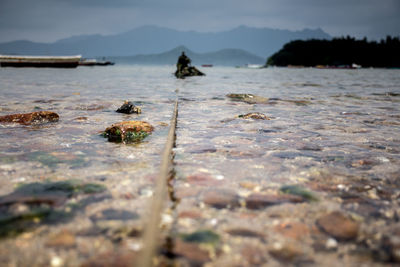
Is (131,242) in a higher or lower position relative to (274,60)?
lower

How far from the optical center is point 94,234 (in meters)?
2.09

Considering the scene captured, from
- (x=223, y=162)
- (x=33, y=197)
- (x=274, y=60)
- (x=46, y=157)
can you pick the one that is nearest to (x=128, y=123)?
(x=46, y=157)

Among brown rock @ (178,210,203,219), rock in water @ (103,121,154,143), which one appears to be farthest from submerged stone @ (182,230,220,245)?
rock in water @ (103,121,154,143)

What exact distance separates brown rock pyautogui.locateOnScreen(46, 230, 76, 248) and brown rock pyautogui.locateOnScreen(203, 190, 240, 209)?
1.19 meters

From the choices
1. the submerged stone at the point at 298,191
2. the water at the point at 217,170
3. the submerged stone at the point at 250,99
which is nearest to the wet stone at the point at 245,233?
the water at the point at 217,170

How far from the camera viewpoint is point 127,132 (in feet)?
17.2

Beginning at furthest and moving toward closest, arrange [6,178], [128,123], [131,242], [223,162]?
[128,123] < [223,162] < [6,178] < [131,242]

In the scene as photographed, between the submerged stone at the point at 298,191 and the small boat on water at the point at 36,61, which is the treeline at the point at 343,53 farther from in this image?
the submerged stone at the point at 298,191

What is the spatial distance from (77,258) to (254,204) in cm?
158

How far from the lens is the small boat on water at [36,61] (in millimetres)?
53656

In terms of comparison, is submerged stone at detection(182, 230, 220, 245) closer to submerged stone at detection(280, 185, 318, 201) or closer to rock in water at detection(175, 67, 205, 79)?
submerged stone at detection(280, 185, 318, 201)

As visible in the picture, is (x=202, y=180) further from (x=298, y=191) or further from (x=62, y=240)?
(x=62, y=240)

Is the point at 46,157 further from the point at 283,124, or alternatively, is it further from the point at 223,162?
the point at 283,124

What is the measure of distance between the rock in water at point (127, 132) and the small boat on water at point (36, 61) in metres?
58.2
